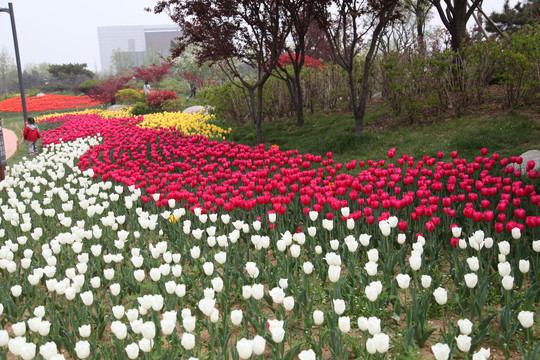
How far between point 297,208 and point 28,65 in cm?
13960

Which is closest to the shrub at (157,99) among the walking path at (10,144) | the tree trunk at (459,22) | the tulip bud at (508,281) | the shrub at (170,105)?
the shrub at (170,105)

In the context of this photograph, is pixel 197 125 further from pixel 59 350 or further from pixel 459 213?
pixel 59 350

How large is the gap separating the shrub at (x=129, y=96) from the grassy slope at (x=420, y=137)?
17.6 m

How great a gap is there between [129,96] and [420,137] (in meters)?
24.6

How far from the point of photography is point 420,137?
941 centimetres

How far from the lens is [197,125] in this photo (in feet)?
42.4

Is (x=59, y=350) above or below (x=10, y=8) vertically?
below

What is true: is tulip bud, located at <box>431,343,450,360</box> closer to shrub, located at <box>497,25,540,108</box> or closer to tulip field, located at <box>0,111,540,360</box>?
tulip field, located at <box>0,111,540,360</box>

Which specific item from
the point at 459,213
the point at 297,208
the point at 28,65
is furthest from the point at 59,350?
the point at 28,65

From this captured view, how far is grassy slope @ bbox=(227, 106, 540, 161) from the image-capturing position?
8.20 meters

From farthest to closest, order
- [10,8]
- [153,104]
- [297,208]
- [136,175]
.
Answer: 1. [153,104]
2. [10,8]
3. [136,175]
4. [297,208]

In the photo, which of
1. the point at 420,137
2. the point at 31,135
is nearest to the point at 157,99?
the point at 31,135

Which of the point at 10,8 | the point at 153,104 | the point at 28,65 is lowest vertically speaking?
the point at 153,104

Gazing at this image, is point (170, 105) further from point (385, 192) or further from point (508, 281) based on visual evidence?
point (508, 281)
